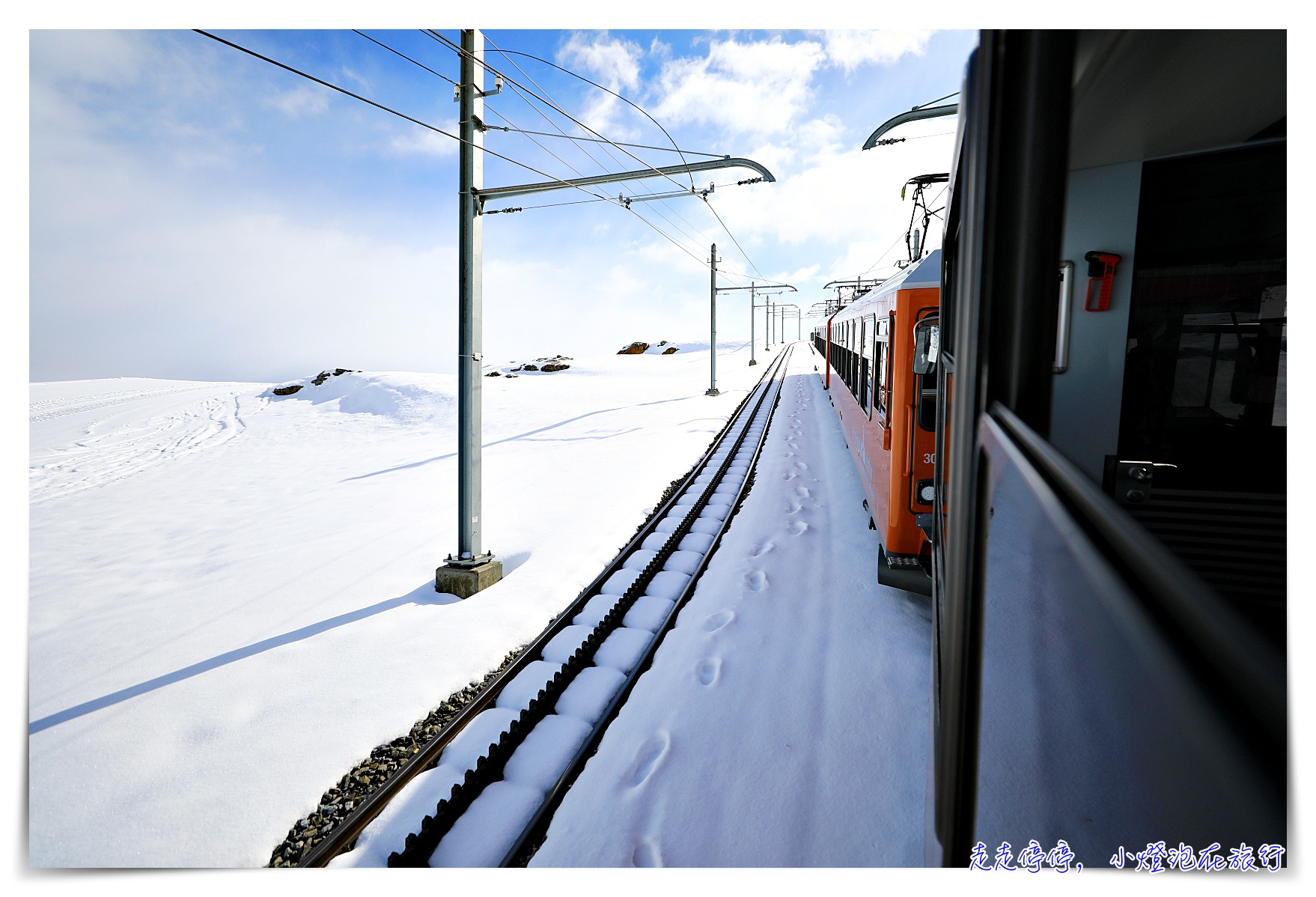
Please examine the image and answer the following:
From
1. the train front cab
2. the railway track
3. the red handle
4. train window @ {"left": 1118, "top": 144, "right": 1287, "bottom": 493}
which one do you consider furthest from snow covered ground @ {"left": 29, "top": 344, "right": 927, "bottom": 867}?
the red handle

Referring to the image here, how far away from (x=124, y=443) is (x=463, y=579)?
16.1 metres

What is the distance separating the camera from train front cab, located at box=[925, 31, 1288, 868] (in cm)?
46

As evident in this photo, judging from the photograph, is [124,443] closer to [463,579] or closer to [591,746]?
[463,579]

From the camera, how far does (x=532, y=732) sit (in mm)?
3414

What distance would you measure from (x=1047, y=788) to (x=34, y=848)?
428cm

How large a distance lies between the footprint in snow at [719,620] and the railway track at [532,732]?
322 mm

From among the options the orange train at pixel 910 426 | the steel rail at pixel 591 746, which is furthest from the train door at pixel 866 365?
the steel rail at pixel 591 746

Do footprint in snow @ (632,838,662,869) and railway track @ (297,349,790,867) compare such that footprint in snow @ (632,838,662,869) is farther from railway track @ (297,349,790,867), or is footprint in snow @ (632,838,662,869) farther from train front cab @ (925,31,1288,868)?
train front cab @ (925,31,1288,868)

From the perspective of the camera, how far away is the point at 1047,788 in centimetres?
96

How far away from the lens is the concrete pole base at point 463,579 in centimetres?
532

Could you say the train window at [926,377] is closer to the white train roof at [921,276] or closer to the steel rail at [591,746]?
the white train roof at [921,276]

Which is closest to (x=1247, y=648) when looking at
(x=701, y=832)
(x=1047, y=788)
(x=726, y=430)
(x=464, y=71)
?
(x=1047, y=788)

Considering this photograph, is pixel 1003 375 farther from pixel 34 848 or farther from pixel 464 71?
pixel 464 71

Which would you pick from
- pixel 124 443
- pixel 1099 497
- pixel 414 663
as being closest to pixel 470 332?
pixel 414 663
